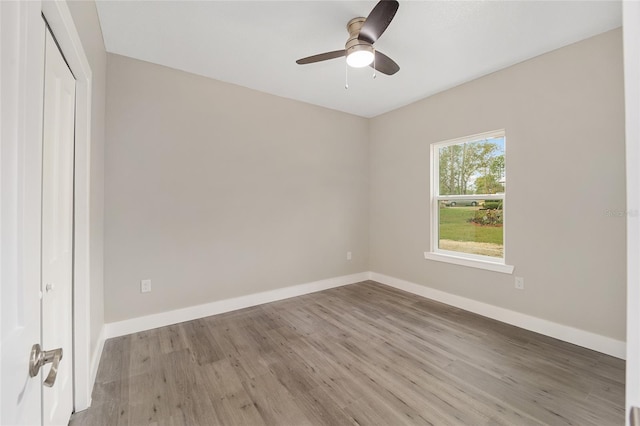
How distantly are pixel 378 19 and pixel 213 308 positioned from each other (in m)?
3.13

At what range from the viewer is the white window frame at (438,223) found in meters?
2.95

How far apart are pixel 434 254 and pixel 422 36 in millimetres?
2468

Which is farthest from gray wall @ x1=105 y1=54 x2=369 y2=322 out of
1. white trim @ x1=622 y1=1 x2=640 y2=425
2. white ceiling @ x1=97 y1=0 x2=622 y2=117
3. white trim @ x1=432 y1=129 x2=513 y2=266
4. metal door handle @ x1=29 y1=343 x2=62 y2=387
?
white trim @ x1=622 y1=1 x2=640 y2=425

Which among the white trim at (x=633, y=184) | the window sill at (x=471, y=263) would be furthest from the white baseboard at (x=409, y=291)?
the white trim at (x=633, y=184)

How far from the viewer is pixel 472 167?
3.30 metres

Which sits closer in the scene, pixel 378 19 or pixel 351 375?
pixel 378 19

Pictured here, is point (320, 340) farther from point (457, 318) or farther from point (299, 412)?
point (457, 318)

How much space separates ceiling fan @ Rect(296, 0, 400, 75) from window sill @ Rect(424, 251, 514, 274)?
89.6 inches

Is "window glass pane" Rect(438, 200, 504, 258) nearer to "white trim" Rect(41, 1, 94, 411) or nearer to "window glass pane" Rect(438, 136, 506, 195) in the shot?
"window glass pane" Rect(438, 136, 506, 195)

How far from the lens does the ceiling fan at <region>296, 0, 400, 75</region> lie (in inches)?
66.4

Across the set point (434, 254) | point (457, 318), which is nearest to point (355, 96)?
point (434, 254)

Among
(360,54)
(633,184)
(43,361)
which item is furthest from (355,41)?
(43,361)

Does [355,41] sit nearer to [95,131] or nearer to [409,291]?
[95,131]

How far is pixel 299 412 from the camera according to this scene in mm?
1685
